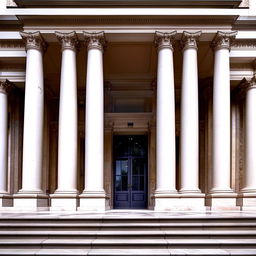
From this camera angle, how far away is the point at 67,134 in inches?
757

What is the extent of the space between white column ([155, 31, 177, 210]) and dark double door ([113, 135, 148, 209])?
25.0 feet

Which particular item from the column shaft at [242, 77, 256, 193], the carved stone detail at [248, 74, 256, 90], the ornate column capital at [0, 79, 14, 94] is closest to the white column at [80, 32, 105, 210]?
the ornate column capital at [0, 79, 14, 94]

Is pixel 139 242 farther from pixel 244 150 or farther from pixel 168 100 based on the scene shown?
pixel 244 150

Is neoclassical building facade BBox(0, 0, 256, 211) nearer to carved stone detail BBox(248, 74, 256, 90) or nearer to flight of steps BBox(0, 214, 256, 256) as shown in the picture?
carved stone detail BBox(248, 74, 256, 90)

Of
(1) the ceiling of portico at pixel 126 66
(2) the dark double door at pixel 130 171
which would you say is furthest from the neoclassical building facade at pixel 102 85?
(2) the dark double door at pixel 130 171

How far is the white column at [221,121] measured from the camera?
1910 cm

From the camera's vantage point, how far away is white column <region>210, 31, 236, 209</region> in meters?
19.1

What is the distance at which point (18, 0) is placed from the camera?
763 inches

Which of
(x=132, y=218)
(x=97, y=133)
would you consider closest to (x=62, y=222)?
(x=132, y=218)

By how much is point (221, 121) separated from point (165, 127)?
2815 millimetres

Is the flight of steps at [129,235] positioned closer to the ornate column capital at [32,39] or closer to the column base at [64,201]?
the column base at [64,201]

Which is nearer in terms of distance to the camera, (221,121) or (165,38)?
(221,121)

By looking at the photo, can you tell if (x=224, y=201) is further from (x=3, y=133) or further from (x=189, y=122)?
(x=3, y=133)

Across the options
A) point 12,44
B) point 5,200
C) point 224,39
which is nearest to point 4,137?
point 5,200
